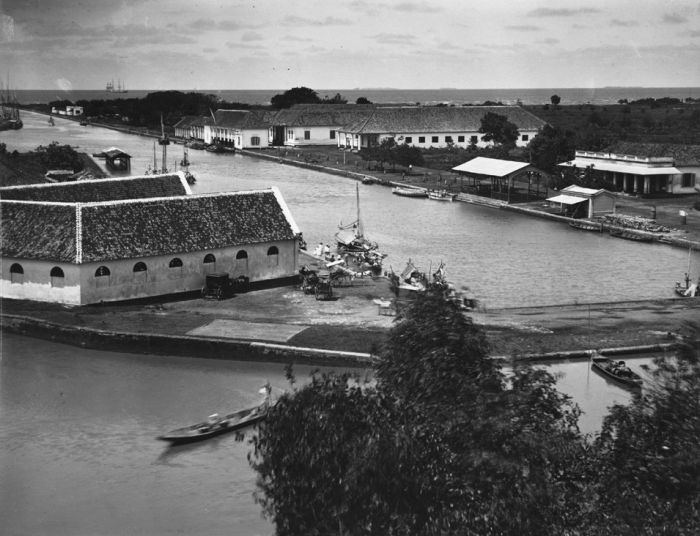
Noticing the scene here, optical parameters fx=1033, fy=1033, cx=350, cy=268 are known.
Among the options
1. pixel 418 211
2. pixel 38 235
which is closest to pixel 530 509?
pixel 38 235

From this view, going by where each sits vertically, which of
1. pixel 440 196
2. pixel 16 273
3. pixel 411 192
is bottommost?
pixel 16 273

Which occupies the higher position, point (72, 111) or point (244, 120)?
point (72, 111)

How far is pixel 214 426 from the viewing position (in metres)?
19.2

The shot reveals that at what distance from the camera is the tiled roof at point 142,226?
27.8 meters

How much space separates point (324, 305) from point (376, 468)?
652 inches

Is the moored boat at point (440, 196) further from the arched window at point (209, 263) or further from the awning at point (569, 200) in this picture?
the arched window at point (209, 263)

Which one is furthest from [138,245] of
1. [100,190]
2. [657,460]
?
[657,460]

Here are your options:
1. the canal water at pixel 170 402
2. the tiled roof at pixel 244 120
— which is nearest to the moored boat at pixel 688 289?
the canal water at pixel 170 402

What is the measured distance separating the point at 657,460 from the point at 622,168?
43.7 meters

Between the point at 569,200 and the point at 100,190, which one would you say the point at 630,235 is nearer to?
the point at 569,200

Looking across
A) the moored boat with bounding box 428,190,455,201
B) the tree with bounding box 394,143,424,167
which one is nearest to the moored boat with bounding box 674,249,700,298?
the moored boat with bounding box 428,190,455,201

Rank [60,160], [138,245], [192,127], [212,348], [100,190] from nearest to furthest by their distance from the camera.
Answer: [212,348] < [138,245] < [100,190] < [60,160] < [192,127]

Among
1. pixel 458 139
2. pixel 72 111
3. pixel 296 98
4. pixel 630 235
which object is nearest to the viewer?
pixel 630 235

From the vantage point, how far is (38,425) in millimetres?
19969
